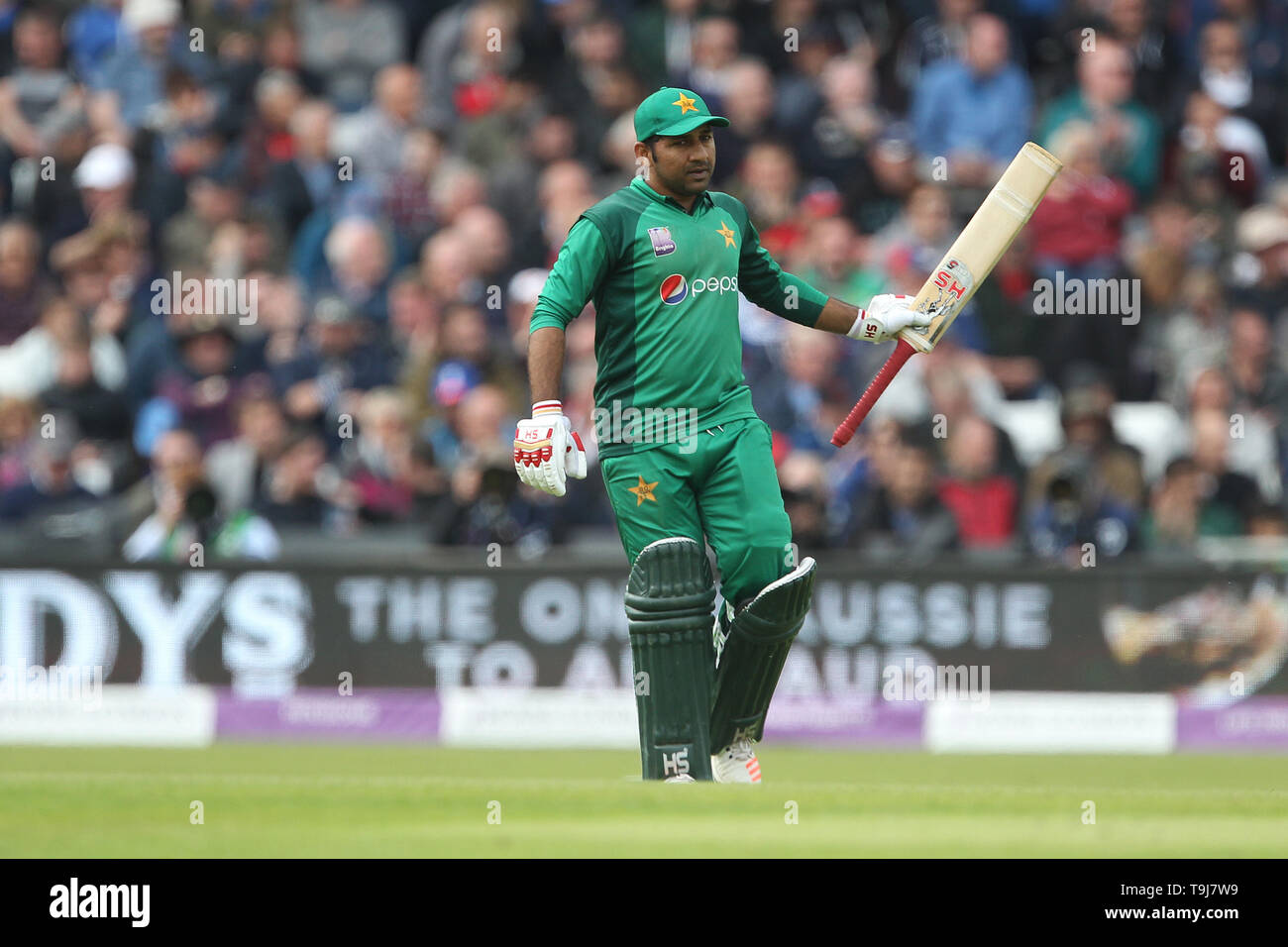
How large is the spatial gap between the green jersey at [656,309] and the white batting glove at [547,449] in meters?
0.35

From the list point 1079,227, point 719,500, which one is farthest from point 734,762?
point 1079,227

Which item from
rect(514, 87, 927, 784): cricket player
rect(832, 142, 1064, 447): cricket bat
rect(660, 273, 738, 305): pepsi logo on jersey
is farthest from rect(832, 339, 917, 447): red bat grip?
rect(660, 273, 738, 305): pepsi logo on jersey

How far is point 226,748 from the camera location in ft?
38.3

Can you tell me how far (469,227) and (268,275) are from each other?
1.41 m

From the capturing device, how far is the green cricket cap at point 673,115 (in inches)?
299

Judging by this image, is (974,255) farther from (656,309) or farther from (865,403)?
(656,309)

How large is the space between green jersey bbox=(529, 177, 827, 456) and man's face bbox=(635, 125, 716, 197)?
102 mm

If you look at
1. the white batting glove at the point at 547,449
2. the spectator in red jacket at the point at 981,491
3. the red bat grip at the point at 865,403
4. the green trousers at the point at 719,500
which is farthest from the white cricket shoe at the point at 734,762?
the spectator in red jacket at the point at 981,491

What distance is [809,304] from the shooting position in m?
8.21

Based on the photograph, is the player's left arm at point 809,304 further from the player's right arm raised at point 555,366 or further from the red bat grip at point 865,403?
the player's right arm raised at point 555,366

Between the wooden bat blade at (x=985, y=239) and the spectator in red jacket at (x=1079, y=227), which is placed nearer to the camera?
the wooden bat blade at (x=985, y=239)

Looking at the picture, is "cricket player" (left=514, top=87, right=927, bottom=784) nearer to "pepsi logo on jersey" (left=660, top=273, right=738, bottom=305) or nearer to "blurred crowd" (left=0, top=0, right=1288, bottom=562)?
"pepsi logo on jersey" (left=660, top=273, right=738, bottom=305)

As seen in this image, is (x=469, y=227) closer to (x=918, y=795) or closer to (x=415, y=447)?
(x=415, y=447)

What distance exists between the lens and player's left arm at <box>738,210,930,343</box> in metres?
8.09
